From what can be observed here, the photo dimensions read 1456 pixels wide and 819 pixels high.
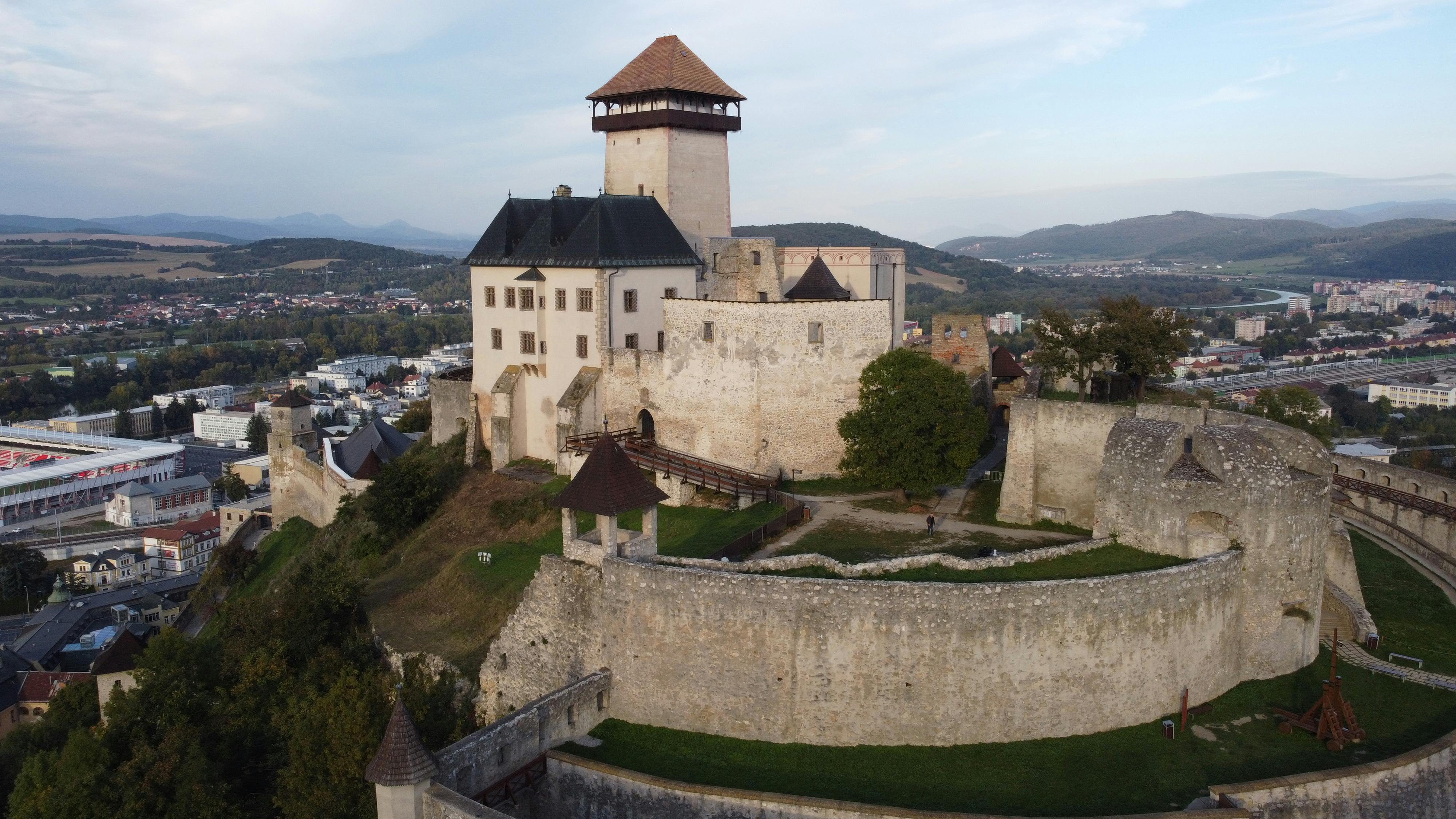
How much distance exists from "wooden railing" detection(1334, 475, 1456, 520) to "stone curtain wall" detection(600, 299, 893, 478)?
52.2 feet

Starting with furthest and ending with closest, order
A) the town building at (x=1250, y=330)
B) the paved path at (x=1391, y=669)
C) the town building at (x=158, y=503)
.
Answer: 1. the town building at (x=1250, y=330)
2. the town building at (x=158, y=503)
3. the paved path at (x=1391, y=669)

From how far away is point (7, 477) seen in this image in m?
107

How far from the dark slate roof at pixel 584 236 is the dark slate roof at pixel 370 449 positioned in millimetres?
11043

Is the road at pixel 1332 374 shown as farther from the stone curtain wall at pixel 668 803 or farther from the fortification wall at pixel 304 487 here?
the stone curtain wall at pixel 668 803

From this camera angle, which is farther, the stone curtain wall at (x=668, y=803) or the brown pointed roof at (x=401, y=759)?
the stone curtain wall at (x=668, y=803)

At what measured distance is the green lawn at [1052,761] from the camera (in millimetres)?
17141

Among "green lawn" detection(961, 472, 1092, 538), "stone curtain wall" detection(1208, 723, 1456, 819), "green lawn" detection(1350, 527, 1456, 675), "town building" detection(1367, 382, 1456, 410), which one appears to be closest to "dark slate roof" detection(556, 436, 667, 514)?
"green lawn" detection(961, 472, 1092, 538)

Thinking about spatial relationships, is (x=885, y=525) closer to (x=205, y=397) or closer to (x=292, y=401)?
(x=292, y=401)

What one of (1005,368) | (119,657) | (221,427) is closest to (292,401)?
(119,657)

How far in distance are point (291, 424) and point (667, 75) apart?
1035 inches

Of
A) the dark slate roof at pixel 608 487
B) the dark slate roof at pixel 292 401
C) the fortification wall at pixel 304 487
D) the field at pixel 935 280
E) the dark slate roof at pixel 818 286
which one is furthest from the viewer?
the field at pixel 935 280

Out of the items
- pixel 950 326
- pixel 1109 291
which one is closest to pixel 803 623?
pixel 950 326

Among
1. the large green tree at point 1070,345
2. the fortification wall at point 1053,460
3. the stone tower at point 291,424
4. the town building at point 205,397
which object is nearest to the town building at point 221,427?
the town building at point 205,397

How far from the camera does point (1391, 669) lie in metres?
21.6
